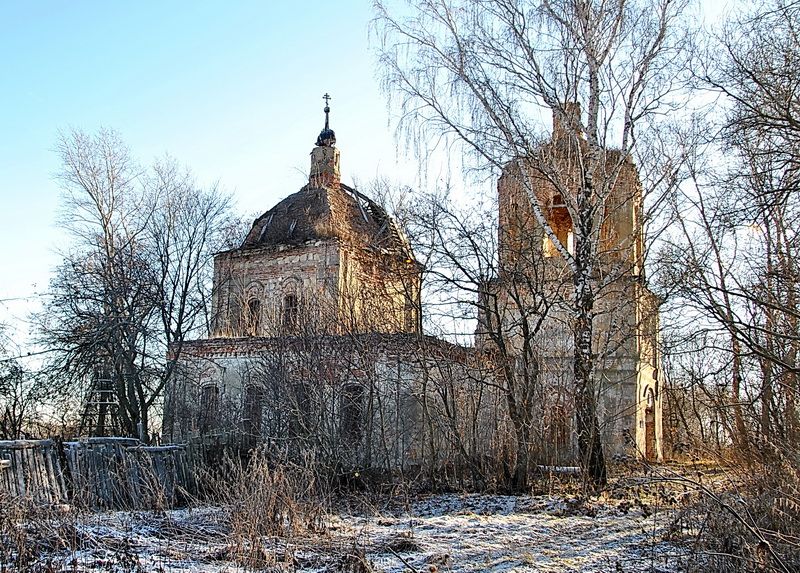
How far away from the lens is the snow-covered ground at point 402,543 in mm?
7516

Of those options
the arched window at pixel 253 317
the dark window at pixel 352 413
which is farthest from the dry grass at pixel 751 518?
the arched window at pixel 253 317

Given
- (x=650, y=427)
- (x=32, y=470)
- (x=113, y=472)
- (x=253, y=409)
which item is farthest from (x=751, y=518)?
(x=650, y=427)

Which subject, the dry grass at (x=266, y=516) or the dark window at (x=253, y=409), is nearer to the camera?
the dry grass at (x=266, y=516)

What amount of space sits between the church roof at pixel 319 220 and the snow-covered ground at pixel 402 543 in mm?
12989

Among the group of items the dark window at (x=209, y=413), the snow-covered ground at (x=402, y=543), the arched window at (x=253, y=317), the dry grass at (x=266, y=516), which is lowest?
the snow-covered ground at (x=402, y=543)

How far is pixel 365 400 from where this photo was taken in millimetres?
15070

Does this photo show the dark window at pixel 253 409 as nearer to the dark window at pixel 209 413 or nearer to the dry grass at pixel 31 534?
the dark window at pixel 209 413

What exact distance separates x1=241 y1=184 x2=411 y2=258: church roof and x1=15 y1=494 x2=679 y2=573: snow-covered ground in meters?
13.0

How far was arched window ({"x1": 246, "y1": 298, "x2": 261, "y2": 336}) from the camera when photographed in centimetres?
2188

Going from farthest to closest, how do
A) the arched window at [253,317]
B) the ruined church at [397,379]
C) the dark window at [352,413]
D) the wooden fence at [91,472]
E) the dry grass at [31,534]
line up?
the arched window at [253,317] → the dark window at [352,413] → the ruined church at [397,379] → the wooden fence at [91,472] → the dry grass at [31,534]

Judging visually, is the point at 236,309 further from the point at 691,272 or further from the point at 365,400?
the point at 691,272

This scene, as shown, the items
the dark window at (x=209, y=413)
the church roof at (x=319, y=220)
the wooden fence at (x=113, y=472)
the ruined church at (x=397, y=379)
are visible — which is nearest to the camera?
the wooden fence at (x=113, y=472)

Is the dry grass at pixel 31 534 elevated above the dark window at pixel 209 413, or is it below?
below

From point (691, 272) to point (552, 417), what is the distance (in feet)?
22.3
